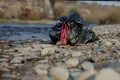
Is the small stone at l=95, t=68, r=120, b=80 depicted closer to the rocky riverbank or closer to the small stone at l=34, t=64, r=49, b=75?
the rocky riverbank

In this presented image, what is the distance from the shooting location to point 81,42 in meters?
9.78

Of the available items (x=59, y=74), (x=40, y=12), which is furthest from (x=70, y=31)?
(x=40, y=12)

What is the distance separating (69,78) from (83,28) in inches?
196

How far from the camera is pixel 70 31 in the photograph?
9.49 m

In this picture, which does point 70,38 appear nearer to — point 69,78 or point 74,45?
point 74,45

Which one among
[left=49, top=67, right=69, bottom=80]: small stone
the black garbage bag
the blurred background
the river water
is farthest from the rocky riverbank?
the blurred background

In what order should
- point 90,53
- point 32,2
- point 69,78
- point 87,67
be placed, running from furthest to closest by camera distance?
1. point 32,2
2. point 90,53
3. point 87,67
4. point 69,78

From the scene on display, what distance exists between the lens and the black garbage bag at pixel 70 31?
30.8ft

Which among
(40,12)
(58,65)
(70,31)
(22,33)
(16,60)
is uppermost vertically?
(58,65)

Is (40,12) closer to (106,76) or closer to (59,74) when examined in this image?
(59,74)

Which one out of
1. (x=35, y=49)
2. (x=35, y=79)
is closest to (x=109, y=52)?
(x=35, y=49)

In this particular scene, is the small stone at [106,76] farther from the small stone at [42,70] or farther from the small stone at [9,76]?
the small stone at [9,76]

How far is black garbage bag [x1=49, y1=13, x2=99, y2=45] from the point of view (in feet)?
30.8

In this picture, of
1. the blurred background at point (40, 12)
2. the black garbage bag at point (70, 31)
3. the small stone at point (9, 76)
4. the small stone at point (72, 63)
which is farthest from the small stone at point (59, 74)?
the blurred background at point (40, 12)
